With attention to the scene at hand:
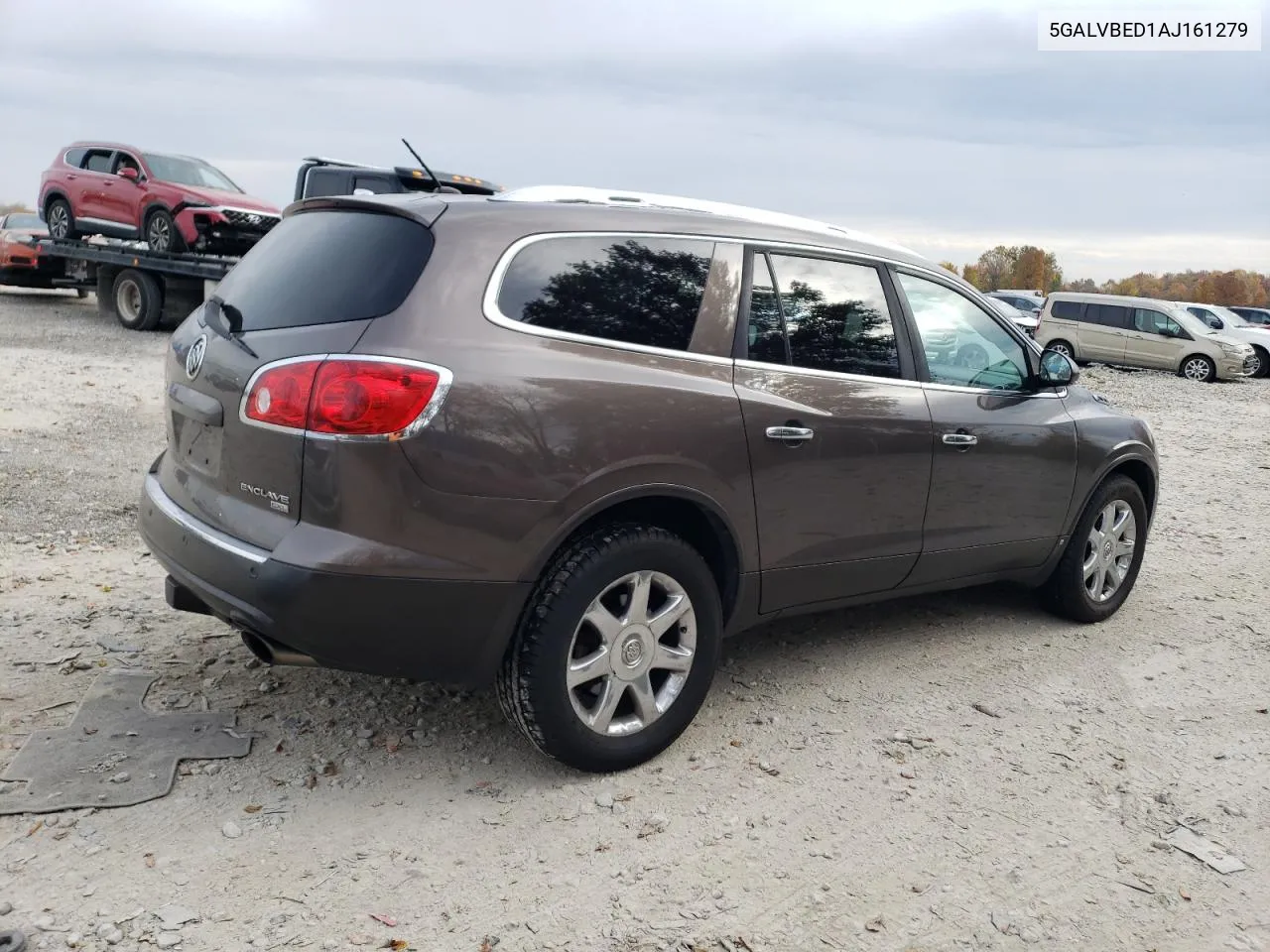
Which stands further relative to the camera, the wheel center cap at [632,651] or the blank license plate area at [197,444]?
the wheel center cap at [632,651]

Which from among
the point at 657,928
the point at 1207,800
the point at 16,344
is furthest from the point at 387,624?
the point at 16,344

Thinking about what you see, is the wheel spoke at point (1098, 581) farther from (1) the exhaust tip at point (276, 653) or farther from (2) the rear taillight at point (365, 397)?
(1) the exhaust tip at point (276, 653)

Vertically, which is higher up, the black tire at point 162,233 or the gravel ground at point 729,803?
the black tire at point 162,233

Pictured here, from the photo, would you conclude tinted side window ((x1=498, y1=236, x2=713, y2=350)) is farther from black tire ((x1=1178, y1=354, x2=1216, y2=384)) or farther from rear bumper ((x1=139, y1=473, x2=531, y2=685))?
black tire ((x1=1178, y1=354, x2=1216, y2=384))

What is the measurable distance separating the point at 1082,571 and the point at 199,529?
397 cm

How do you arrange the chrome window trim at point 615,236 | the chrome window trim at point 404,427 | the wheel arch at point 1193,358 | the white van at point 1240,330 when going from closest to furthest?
the chrome window trim at point 404,427 < the chrome window trim at point 615,236 < the wheel arch at point 1193,358 < the white van at point 1240,330

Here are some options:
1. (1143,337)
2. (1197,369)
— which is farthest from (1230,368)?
(1143,337)

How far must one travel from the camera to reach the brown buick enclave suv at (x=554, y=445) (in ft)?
10.1

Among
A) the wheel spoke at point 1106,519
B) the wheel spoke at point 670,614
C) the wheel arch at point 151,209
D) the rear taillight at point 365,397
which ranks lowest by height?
the wheel spoke at point 670,614

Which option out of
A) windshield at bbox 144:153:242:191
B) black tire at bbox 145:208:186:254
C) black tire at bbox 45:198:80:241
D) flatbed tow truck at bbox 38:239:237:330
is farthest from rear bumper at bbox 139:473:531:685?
black tire at bbox 45:198:80:241

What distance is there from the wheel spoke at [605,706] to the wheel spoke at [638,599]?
201mm

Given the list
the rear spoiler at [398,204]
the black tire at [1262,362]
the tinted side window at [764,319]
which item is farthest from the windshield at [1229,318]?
the rear spoiler at [398,204]

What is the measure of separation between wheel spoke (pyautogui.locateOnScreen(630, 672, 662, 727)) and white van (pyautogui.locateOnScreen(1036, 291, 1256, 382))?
2094 centimetres

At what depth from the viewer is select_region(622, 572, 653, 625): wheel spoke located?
A: 3.50 metres
